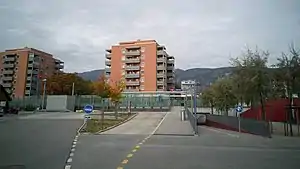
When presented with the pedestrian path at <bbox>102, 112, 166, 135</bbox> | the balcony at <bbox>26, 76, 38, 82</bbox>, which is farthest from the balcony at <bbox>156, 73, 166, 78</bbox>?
the pedestrian path at <bbox>102, 112, 166, 135</bbox>

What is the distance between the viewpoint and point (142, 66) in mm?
107375

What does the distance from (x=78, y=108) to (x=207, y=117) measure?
122 ft

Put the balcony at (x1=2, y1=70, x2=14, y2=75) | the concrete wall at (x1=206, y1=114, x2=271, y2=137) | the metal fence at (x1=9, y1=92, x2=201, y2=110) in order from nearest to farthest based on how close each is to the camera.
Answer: the concrete wall at (x1=206, y1=114, x2=271, y2=137)
the metal fence at (x1=9, y1=92, x2=201, y2=110)
the balcony at (x1=2, y1=70, x2=14, y2=75)

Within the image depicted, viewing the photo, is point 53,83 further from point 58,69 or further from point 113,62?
point 58,69

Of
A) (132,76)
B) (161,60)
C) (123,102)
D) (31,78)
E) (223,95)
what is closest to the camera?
(223,95)

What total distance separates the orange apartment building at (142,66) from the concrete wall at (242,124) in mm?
65918

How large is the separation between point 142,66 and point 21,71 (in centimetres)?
4211

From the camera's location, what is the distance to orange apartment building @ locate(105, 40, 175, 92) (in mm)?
103875

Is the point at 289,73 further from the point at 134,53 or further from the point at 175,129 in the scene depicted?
the point at 134,53

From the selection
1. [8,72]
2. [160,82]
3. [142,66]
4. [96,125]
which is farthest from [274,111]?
[8,72]

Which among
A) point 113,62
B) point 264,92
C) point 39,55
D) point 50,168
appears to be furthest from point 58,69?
point 50,168

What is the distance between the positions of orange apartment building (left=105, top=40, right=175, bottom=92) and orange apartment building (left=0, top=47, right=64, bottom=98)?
25.0 meters

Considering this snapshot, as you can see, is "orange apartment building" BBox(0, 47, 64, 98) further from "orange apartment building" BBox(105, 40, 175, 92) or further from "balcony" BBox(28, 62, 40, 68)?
"orange apartment building" BBox(105, 40, 175, 92)

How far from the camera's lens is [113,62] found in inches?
4375
